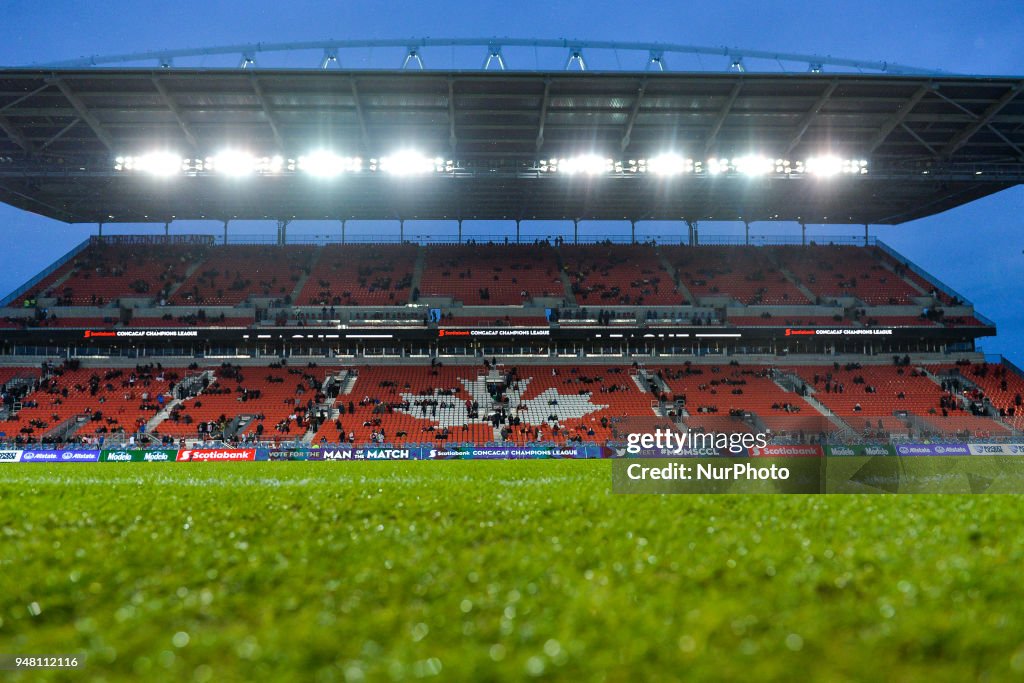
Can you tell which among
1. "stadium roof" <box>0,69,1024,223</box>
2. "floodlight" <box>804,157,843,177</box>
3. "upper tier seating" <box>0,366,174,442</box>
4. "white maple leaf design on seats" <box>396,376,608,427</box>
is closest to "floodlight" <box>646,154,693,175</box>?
"stadium roof" <box>0,69,1024,223</box>

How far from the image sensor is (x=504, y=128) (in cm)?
4309

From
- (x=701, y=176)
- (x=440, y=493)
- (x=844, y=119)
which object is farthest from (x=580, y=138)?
(x=440, y=493)

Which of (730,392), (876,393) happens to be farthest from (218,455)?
(876,393)

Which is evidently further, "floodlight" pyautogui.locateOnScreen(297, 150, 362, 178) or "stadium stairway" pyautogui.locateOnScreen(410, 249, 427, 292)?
"stadium stairway" pyautogui.locateOnScreen(410, 249, 427, 292)

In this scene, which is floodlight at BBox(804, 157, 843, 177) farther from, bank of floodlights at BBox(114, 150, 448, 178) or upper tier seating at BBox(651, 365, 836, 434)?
bank of floodlights at BBox(114, 150, 448, 178)

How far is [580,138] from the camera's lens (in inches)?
1751

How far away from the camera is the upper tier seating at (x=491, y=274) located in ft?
180

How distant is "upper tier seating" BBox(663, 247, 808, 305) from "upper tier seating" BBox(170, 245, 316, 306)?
3588 cm

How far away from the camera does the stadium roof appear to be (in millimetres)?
37906

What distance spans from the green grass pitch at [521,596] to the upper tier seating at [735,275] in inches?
2011

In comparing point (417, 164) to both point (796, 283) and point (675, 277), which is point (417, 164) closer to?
point (675, 277)

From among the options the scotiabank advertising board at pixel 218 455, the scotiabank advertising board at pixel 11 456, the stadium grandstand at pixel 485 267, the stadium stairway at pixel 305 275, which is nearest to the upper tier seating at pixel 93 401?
the stadium grandstand at pixel 485 267

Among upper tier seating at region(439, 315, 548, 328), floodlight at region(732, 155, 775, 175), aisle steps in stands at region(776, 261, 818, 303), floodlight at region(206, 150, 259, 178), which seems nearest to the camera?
floodlight at region(206, 150, 259, 178)

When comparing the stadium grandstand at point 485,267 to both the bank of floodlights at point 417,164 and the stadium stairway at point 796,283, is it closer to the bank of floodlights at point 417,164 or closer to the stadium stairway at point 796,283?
the bank of floodlights at point 417,164
